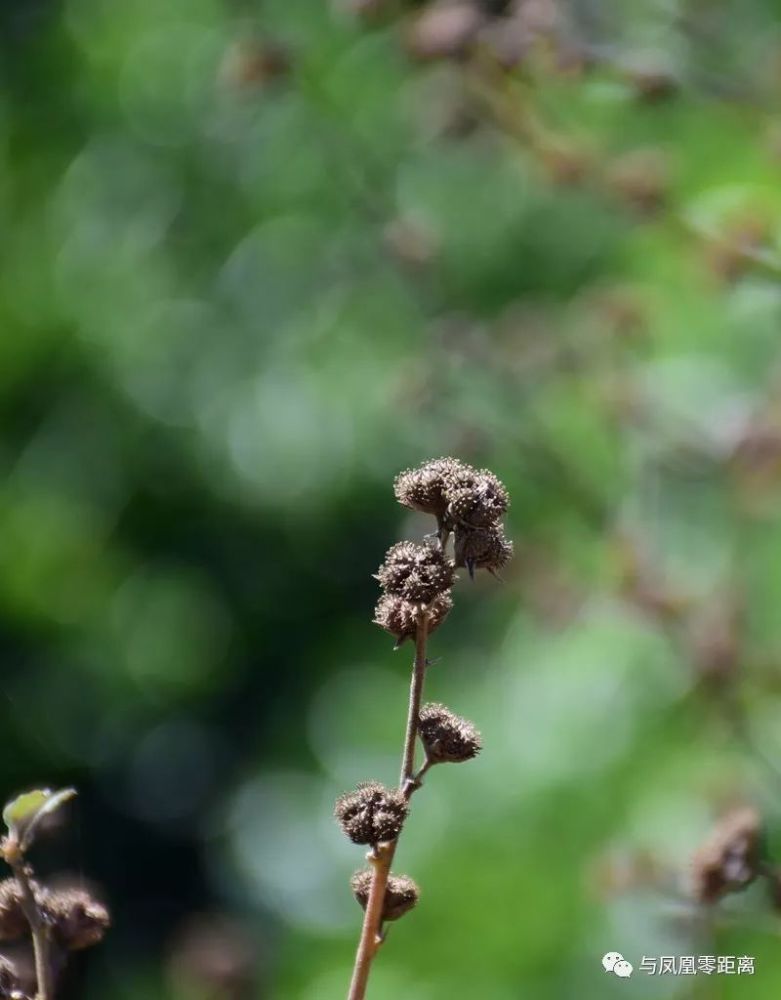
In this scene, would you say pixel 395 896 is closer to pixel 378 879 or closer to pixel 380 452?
pixel 378 879

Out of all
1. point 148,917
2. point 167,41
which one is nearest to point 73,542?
point 148,917

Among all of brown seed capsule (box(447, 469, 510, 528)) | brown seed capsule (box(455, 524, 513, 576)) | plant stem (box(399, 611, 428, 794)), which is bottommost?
plant stem (box(399, 611, 428, 794))

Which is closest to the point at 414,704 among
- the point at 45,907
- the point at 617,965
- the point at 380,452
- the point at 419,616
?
the point at 419,616

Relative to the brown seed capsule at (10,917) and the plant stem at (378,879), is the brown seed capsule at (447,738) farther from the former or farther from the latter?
the brown seed capsule at (10,917)

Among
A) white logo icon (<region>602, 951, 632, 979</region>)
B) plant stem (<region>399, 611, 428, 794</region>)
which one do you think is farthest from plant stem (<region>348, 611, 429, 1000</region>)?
white logo icon (<region>602, 951, 632, 979</region>)

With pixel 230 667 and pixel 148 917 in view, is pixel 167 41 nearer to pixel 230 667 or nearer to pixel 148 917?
pixel 230 667

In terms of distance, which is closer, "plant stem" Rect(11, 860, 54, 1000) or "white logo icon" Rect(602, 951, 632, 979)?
"plant stem" Rect(11, 860, 54, 1000)

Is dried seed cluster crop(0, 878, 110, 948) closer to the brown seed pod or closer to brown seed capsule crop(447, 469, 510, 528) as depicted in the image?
the brown seed pod

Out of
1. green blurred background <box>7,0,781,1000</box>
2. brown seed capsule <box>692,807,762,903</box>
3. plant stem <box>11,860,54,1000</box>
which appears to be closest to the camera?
plant stem <box>11,860,54,1000</box>
